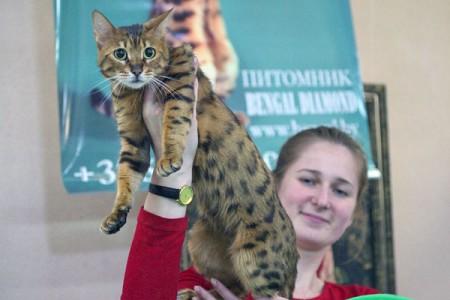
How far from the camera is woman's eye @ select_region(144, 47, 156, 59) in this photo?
772 mm

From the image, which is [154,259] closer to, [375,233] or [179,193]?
[179,193]

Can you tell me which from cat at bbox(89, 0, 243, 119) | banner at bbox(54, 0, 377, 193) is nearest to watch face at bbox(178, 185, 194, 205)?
banner at bbox(54, 0, 377, 193)

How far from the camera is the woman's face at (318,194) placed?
55.0 inches

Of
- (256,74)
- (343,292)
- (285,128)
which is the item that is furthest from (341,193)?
(256,74)

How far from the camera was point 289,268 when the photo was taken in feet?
3.09

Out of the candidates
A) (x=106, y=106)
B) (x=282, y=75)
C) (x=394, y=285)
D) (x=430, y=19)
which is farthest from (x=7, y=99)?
(x=430, y=19)

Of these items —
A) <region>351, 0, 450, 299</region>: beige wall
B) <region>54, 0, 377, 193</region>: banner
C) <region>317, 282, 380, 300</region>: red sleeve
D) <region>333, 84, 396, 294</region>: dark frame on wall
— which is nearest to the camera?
<region>317, 282, 380, 300</region>: red sleeve

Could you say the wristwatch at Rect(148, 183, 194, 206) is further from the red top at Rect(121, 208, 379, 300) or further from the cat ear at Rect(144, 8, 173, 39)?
the cat ear at Rect(144, 8, 173, 39)

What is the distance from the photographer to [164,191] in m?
0.84

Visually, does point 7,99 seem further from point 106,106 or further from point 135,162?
point 135,162

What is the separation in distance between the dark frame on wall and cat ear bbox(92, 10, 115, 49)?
1429 millimetres

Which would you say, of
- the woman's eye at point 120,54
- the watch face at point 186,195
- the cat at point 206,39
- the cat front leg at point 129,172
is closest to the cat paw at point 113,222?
the cat front leg at point 129,172

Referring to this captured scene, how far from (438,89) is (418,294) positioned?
2.96ft

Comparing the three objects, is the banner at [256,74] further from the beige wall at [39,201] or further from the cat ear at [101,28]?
the cat ear at [101,28]
